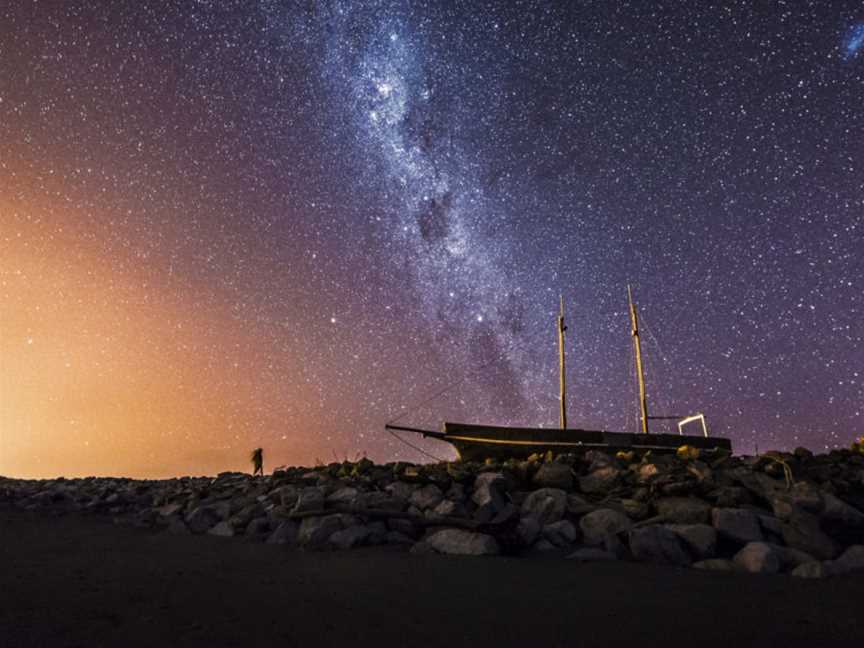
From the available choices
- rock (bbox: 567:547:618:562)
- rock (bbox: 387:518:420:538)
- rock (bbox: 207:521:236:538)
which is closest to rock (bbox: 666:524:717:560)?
rock (bbox: 567:547:618:562)

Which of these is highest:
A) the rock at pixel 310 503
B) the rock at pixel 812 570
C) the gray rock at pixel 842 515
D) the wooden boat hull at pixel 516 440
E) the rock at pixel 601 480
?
the wooden boat hull at pixel 516 440

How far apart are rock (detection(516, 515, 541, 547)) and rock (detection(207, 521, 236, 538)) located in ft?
15.3

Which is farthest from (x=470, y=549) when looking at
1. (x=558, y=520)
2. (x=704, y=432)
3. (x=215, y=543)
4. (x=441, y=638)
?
(x=704, y=432)

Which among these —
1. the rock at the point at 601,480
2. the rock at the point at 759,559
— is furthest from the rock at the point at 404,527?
the rock at the point at 759,559

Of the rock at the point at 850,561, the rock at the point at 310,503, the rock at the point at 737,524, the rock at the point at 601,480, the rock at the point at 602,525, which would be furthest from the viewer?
the rock at the point at 601,480

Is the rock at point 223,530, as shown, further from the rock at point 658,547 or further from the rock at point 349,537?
the rock at point 658,547

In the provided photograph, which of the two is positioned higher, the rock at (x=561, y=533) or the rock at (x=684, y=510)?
the rock at (x=684, y=510)

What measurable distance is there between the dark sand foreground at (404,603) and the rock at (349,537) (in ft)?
1.24

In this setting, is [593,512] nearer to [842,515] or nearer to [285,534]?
[842,515]

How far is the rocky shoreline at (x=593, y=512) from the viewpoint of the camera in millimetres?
5898

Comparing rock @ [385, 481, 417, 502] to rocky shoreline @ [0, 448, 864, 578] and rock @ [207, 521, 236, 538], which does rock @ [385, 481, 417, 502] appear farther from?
rock @ [207, 521, 236, 538]

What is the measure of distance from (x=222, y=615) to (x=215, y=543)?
158 inches

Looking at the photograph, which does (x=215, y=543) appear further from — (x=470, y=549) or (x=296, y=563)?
(x=470, y=549)

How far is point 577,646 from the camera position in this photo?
3289 millimetres
